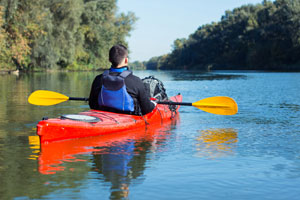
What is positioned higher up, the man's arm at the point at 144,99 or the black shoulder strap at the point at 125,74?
the black shoulder strap at the point at 125,74

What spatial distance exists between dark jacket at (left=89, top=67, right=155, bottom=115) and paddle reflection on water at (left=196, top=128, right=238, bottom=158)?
1054 millimetres

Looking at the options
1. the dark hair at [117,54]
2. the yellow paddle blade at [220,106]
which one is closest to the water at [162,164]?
the yellow paddle blade at [220,106]

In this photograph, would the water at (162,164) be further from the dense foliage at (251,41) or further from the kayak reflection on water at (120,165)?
the dense foliage at (251,41)

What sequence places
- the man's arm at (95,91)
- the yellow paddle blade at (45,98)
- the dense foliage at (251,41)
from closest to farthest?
the man's arm at (95,91) < the yellow paddle blade at (45,98) < the dense foliage at (251,41)

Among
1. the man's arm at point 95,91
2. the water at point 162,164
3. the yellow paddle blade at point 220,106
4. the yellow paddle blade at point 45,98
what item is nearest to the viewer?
the water at point 162,164

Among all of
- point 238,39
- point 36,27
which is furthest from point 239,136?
point 238,39

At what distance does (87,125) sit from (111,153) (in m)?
0.99

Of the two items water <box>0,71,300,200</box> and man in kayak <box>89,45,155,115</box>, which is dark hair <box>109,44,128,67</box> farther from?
water <box>0,71,300,200</box>

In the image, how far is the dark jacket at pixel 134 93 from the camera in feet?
22.8

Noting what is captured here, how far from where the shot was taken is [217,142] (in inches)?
264

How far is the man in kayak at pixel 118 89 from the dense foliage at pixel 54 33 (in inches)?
829

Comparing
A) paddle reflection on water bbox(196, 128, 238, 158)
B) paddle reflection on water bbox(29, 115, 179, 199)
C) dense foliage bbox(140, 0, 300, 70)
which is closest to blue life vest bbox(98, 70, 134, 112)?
paddle reflection on water bbox(29, 115, 179, 199)

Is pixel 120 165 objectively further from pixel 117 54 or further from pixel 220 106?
pixel 220 106

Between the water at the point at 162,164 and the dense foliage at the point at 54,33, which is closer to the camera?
the water at the point at 162,164
